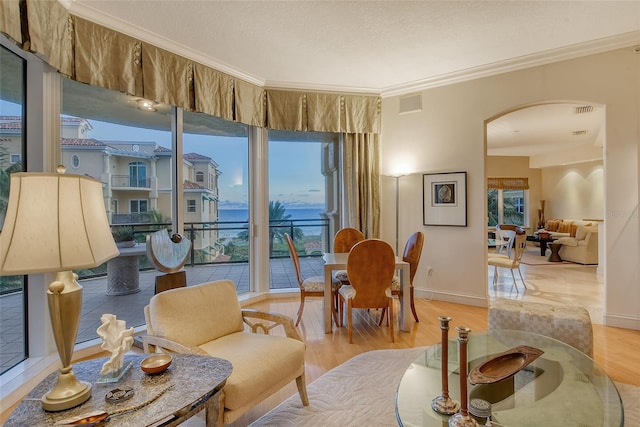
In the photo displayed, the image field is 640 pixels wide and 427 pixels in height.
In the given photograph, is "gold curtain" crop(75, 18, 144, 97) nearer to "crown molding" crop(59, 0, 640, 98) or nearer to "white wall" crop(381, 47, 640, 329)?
"crown molding" crop(59, 0, 640, 98)

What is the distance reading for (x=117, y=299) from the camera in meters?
3.15

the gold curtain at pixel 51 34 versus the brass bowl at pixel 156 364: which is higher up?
the gold curtain at pixel 51 34

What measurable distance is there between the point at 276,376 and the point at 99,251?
42.9 inches

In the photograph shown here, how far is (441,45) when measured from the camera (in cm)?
325

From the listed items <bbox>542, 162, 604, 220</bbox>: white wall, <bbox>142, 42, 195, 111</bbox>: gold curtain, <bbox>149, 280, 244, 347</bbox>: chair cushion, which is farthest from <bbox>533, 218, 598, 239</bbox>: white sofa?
<bbox>142, 42, 195, 111</bbox>: gold curtain

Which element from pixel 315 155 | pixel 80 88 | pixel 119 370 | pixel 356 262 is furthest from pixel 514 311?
pixel 80 88

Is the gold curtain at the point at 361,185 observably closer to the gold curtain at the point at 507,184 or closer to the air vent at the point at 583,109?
the air vent at the point at 583,109

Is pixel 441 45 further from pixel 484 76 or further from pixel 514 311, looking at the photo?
pixel 514 311

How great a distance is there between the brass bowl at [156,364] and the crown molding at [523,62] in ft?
13.7

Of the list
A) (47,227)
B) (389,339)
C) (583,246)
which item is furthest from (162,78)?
(583,246)

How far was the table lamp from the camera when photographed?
1041mm

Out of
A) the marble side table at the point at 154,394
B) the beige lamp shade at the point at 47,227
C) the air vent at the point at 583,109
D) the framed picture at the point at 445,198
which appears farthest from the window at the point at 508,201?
the beige lamp shade at the point at 47,227

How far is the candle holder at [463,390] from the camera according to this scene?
3.68 feet

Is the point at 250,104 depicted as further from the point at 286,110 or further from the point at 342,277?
the point at 342,277
